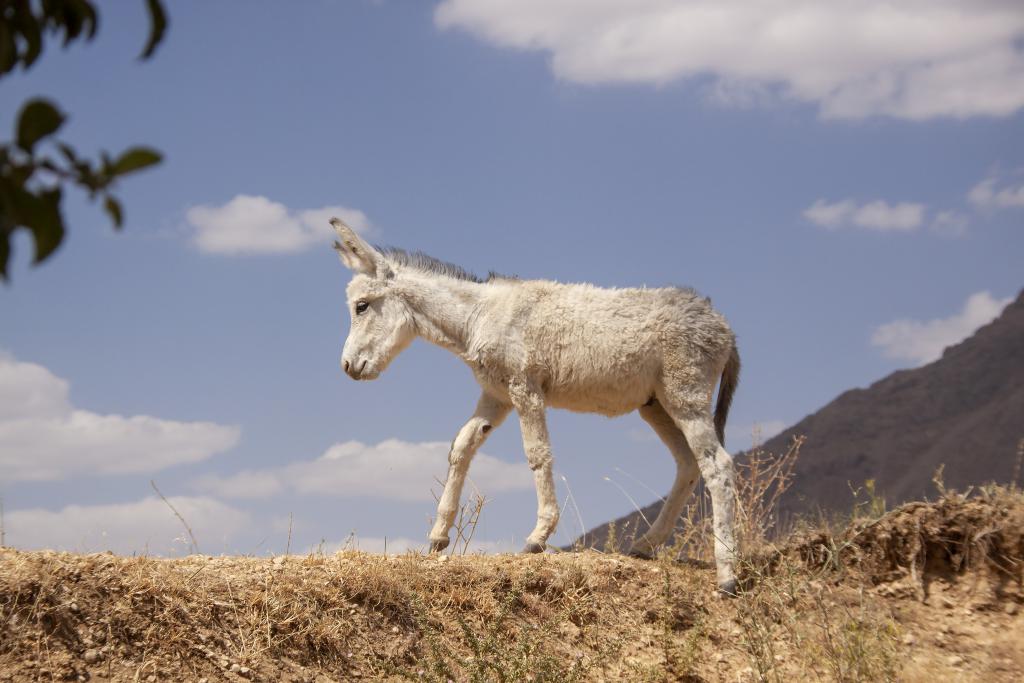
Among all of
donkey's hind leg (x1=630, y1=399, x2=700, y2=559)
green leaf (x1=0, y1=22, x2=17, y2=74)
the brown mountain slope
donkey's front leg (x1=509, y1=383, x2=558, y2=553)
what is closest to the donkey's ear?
donkey's front leg (x1=509, y1=383, x2=558, y2=553)

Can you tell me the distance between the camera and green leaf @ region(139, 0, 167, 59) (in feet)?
6.65

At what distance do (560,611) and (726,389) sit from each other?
2425 millimetres

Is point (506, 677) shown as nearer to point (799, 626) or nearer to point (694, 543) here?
point (799, 626)

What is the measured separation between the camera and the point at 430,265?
9.36 m

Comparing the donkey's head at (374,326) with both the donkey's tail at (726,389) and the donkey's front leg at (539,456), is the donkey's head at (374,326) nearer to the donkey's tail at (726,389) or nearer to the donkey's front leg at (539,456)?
the donkey's front leg at (539,456)

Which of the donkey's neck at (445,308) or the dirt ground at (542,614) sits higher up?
the donkey's neck at (445,308)

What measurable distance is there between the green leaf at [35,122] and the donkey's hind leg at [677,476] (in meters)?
7.38

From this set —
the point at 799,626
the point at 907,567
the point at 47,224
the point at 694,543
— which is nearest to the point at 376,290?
the point at 694,543

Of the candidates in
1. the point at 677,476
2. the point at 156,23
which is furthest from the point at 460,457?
the point at 156,23

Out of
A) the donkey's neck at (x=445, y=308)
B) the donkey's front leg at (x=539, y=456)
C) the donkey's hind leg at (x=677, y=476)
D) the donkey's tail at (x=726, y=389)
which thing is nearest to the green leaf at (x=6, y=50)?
the donkey's front leg at (x=539, y=456)

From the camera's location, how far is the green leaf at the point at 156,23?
203cm

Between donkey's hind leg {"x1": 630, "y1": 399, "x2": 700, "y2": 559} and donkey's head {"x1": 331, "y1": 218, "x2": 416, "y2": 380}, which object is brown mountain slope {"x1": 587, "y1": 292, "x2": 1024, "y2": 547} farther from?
donkey's head {"x1": 331, "y1": 218, "x2": 416, "y2": 380}

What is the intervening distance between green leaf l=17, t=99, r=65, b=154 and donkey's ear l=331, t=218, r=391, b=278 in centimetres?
729

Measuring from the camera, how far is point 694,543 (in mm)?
9531
